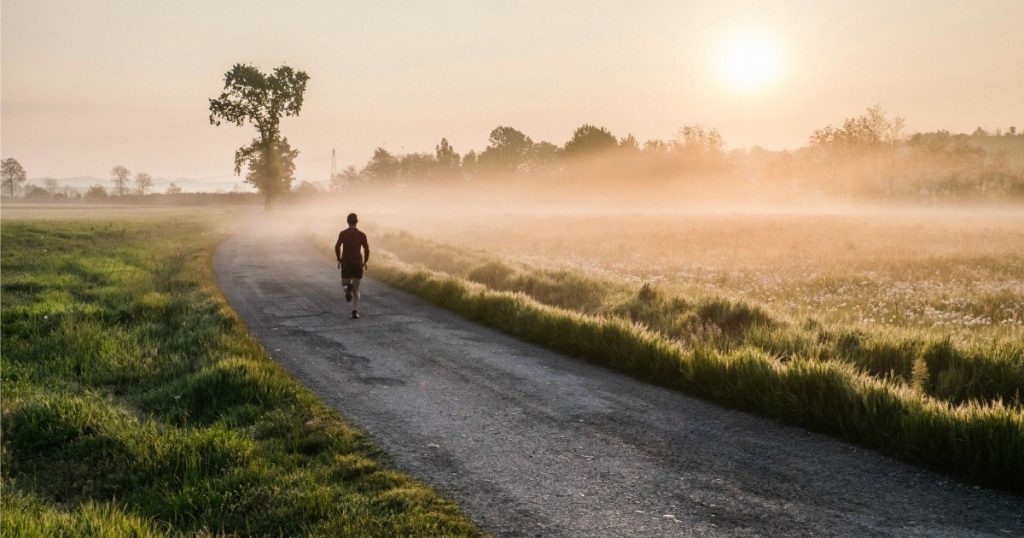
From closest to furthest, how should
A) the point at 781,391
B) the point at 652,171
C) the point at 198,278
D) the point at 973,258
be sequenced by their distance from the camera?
the point at 781,391, the point at 198,278, the point at 973,258, the point at 652,171

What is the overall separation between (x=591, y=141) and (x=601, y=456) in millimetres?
114209

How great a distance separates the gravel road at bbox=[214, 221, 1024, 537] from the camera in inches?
181

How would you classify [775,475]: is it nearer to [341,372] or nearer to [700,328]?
[700,328]

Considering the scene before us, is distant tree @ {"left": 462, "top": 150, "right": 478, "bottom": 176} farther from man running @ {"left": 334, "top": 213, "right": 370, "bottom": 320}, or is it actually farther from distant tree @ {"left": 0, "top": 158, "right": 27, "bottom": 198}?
distant tree @ {"left": 0, "top": 158, "right": 27, "bottom": 198}

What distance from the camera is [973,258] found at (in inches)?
872

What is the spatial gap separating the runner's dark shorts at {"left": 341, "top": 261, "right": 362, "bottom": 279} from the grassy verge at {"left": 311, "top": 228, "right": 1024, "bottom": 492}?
7.23ft

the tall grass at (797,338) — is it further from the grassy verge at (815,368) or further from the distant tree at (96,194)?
→ the distant tree at (96,194)

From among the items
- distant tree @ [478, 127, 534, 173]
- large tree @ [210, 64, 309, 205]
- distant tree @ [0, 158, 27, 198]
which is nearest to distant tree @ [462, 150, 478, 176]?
distant tree @ [478, 127, 534, 173]

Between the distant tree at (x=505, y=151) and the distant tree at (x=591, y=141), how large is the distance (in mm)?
24106

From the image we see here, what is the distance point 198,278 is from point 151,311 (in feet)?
18.0

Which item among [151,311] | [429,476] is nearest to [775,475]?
[429,476]

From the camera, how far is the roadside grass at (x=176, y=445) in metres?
4.57

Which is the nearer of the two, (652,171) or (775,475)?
(775,475)

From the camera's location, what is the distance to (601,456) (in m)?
5.90
